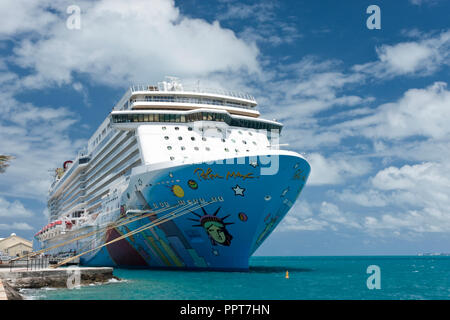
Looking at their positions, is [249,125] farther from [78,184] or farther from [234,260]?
[78,184]

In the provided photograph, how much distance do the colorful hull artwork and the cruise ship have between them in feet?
0.16

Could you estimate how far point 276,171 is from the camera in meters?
22.7

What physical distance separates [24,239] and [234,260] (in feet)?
279

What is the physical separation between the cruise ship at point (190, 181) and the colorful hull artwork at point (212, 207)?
0.05 meters

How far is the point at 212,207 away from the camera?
22.8m

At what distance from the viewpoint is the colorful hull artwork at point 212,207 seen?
22.4 m

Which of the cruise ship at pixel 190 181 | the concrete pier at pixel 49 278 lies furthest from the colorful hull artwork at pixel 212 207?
the concrete pier at pixel 49 278

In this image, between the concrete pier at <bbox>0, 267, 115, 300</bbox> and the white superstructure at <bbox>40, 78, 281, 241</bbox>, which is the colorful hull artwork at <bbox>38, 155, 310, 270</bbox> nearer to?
the white superstructure at <bbox>40, 78, 281, 241</bbox>

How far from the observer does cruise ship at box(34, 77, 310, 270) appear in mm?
22547

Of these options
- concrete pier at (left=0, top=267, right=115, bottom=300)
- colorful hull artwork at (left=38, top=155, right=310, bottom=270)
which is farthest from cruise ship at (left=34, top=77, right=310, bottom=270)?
concrete pier at (left=0, top=267, right=115, bottom=300)

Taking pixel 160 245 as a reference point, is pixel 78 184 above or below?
above

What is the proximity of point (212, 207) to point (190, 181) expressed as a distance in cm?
160

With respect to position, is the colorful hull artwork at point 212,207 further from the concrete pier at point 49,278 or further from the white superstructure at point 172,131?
the concrete pier at point 49,278

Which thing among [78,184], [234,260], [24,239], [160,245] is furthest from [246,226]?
[24,239]
